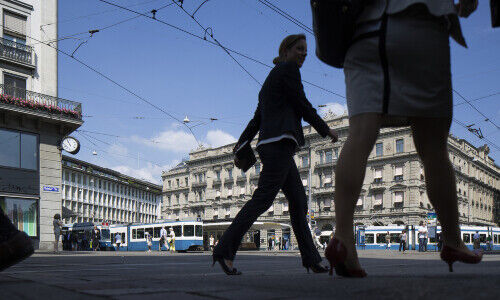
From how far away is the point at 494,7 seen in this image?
2059mm

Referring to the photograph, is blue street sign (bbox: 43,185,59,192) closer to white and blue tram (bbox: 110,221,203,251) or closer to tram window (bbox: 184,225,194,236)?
white and blue tram (bbox: 110,221,203,251)

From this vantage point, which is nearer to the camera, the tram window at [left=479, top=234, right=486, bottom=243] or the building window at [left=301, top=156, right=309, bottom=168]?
the tram window at [left=479, top=234, right=486, bottom=243]

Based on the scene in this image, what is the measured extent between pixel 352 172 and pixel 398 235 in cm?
4021

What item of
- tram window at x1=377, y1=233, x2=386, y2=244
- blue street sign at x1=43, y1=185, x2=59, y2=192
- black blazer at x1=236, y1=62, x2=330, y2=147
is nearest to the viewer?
black blazer at x1=236, y1=62, x2=330, y2=147

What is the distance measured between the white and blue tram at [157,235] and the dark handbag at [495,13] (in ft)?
110

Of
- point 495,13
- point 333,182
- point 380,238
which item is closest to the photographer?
point 495,13

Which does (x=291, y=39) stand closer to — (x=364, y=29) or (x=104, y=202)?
(x=364, y=29)

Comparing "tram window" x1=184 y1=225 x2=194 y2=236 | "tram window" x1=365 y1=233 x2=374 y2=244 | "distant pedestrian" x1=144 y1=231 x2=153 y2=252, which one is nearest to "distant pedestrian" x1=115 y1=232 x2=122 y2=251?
"distant pedestrian" x1=144 y1=231 x2=153 y2=252

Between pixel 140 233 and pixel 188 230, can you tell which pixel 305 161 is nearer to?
pixel 140 233

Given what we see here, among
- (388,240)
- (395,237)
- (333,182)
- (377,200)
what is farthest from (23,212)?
(333,182)

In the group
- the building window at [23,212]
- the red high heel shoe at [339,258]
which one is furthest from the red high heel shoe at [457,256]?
the building window at [23,212]

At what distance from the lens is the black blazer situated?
11.1 feet

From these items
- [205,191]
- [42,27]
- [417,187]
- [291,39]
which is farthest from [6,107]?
[205,191]

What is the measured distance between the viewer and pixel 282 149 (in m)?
3.37
